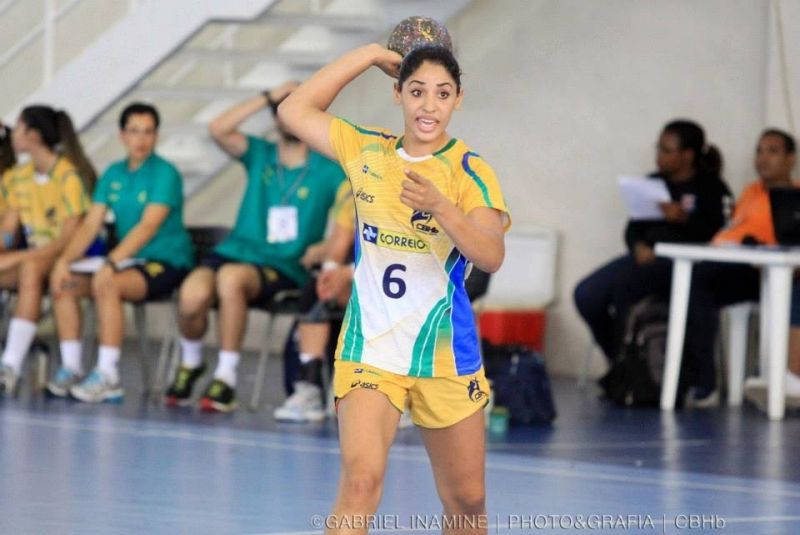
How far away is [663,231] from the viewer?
A: 31.2ft

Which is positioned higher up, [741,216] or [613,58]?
[613,58]

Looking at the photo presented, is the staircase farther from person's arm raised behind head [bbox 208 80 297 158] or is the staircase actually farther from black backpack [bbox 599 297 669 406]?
black backpack [bbox 599 297 669 406]

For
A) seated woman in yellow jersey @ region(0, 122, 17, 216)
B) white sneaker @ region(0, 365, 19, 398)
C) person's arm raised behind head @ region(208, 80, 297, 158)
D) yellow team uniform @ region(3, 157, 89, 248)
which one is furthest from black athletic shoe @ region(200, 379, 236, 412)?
seated woman in yellow jersey @ region(0, 122, 17, 216)

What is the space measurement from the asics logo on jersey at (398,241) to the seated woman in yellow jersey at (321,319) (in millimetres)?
4040

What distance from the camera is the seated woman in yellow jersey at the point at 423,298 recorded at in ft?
13.1

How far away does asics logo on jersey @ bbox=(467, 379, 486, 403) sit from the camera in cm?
405

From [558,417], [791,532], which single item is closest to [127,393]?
[558,417]

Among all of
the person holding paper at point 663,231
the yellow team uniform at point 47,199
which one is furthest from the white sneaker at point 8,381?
the person holding paper at point 663,231

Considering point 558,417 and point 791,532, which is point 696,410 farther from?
point 791,532

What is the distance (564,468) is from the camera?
6.85 m

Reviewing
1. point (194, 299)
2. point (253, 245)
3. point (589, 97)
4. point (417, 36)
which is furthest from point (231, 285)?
point (417, 36)

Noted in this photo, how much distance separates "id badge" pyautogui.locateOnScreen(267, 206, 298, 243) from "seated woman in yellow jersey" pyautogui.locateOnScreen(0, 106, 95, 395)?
3.89 feet

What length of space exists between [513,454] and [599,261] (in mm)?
3772

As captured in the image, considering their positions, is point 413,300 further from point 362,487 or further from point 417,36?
point 417,36
